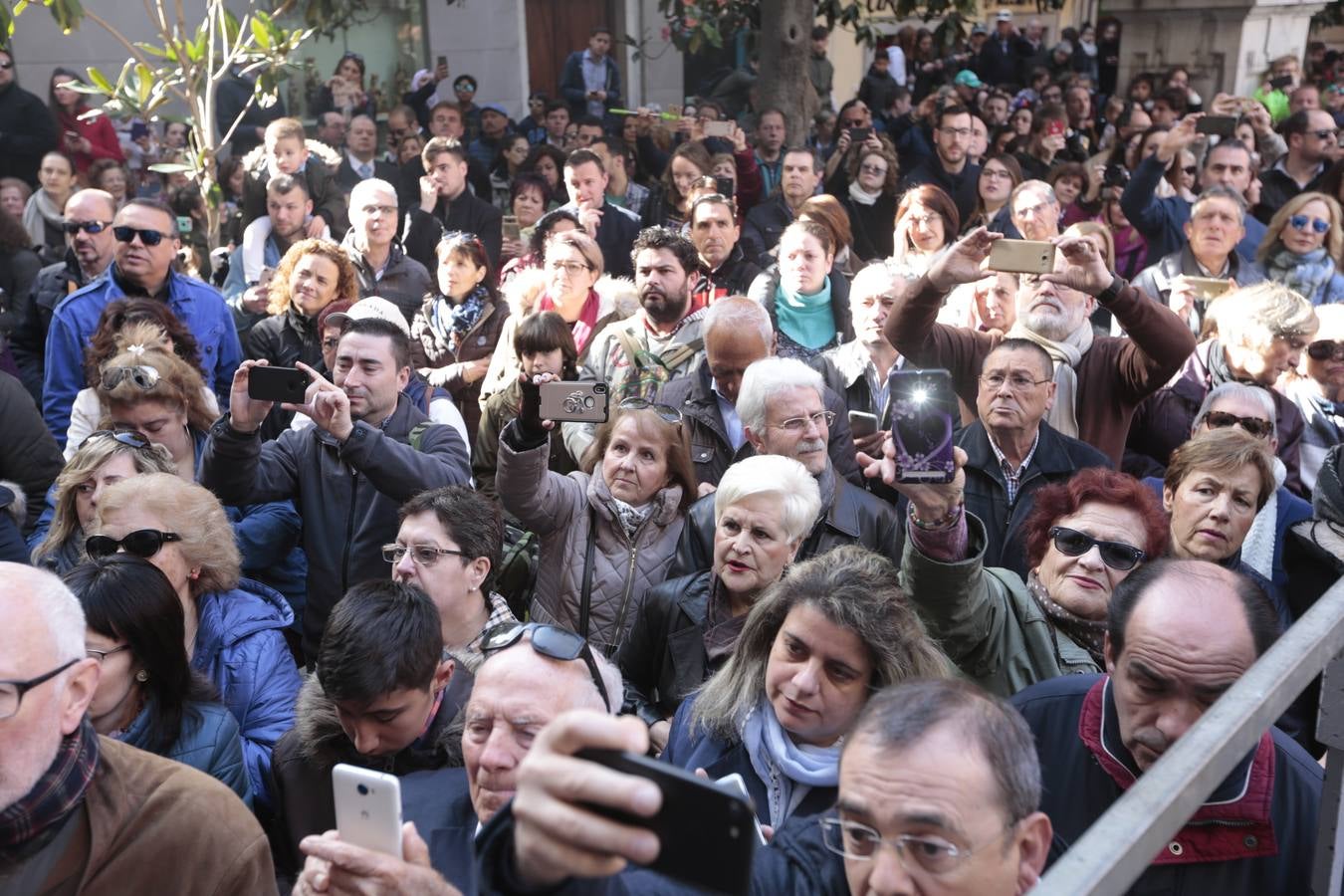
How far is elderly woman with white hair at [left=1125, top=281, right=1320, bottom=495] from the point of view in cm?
452

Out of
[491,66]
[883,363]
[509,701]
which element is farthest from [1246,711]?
[491,66]

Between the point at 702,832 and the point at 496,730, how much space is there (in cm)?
121

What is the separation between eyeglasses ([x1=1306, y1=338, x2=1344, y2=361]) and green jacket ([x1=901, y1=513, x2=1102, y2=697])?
2285 mm

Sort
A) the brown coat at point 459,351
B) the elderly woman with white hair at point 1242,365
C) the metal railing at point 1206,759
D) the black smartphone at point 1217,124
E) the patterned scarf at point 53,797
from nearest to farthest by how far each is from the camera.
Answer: the metal railing at point 1206,759
the patterned scarf at point 53,797
the elderly woman with white hair at point 1242,365
the brown coat at point 459,351
the black smartphone at point 1217,124

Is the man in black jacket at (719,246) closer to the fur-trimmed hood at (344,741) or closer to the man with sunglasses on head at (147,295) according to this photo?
the man with sunglasses on head at (147,295)

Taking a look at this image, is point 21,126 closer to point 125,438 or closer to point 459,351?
point 459,351

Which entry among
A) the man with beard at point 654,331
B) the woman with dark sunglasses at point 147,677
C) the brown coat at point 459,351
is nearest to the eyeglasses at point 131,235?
the brown coat at point 459,351

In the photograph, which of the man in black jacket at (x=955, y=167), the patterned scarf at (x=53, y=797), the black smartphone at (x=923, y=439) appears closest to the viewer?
the patterned scarf at (x=53, y=797)

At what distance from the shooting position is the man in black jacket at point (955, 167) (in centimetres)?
870

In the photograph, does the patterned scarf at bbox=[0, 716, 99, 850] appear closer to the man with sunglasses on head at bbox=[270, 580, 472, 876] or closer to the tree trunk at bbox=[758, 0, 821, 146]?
the man with sunglasses on head at bbox=[270, 580, 472, 876]

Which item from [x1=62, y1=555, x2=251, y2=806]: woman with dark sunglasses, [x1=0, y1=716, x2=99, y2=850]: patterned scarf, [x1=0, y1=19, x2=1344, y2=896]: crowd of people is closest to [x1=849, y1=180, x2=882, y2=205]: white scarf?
A: [x1=0, y1=19, x2=1344, y2=896]: crowd of people

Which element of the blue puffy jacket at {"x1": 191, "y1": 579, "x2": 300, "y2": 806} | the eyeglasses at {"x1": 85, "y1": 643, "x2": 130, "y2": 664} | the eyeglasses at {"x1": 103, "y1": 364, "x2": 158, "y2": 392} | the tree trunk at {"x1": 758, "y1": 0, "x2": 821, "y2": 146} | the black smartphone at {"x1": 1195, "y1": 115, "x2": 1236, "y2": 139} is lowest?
the blue puffy jacket at {"x1": 191, "y1": 579, "x2": 300, "y2": 806}

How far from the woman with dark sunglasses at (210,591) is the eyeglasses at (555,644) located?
82 cm

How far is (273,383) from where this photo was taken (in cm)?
384
